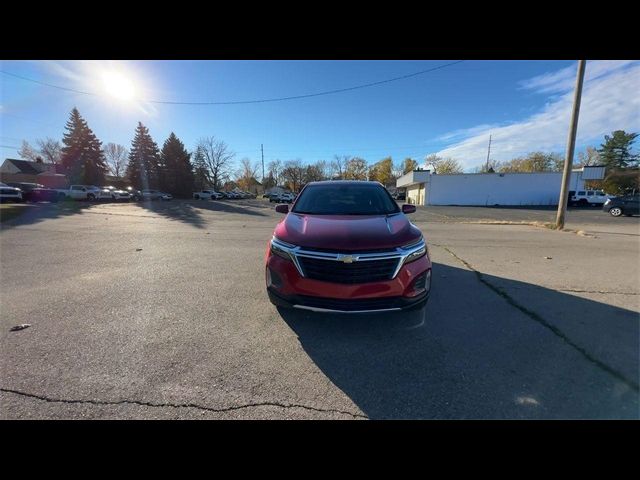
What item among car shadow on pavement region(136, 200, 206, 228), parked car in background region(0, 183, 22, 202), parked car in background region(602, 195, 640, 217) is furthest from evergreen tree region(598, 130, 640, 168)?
parked car in background region(0, 183, 22, 202)

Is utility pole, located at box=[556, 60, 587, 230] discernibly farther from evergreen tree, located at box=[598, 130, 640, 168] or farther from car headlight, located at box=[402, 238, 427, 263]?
evergreen tree, located at box=[598, 130, 640, 168]

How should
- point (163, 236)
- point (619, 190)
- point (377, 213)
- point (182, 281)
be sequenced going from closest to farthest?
point (377, 213), point (182, 281), point (163, 236), point (619, 190)

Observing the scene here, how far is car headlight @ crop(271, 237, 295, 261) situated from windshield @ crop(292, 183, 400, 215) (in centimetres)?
101

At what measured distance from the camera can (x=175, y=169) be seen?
48219 mm

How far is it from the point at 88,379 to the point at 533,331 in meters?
4.56

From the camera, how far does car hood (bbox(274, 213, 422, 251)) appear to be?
2887 mm

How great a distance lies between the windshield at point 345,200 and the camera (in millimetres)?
4098

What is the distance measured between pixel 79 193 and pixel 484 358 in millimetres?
37808

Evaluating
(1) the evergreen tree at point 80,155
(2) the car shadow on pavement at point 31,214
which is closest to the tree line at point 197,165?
(1) the evergreen tree at point 80,155

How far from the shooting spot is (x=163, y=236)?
9.68 meters

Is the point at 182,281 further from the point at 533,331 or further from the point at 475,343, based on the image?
the point at 533,331

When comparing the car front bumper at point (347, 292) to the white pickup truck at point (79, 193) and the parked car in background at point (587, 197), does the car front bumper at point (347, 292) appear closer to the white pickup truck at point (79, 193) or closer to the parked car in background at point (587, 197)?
the white pickup truck at point (79, 193)
